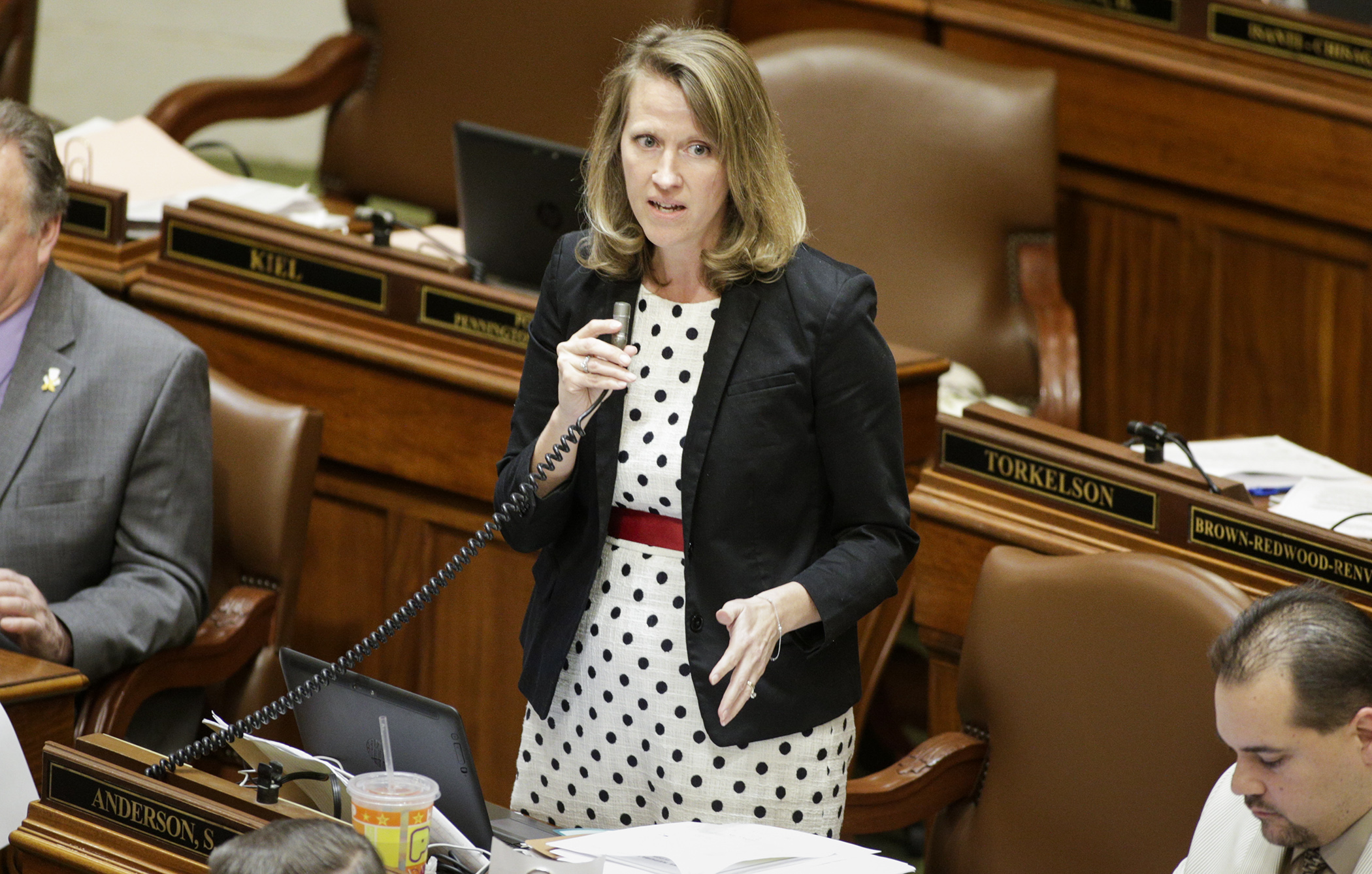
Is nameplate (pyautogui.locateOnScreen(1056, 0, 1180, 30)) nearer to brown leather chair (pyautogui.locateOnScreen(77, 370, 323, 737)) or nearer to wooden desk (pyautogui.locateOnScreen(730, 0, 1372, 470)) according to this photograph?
wooden desk (pyautogui.locateOnScreen(730, 0, 1372, 470))

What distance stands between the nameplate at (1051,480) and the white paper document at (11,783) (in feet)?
3.52

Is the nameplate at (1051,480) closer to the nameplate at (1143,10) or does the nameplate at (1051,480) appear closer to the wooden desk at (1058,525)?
the wooden desk at (1058,525)

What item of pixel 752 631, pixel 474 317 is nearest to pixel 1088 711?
pixel 752 631

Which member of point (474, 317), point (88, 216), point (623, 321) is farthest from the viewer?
point (88, 216)

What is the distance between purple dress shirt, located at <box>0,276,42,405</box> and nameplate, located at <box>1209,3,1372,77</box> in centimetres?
193

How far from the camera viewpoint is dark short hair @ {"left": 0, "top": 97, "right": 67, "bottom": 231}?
211cm

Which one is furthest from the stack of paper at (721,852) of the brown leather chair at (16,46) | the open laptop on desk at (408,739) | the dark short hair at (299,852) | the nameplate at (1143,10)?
the brown leather chair at (16,46)

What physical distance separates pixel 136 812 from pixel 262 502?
2.60ft

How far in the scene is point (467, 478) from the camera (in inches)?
96.0

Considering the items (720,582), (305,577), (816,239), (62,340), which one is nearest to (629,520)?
(720,582)

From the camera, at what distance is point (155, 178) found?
297 centimetres

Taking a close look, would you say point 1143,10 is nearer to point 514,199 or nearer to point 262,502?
point 514,199

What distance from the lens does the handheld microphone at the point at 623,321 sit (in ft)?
4.94

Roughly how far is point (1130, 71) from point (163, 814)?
7.16 ft
